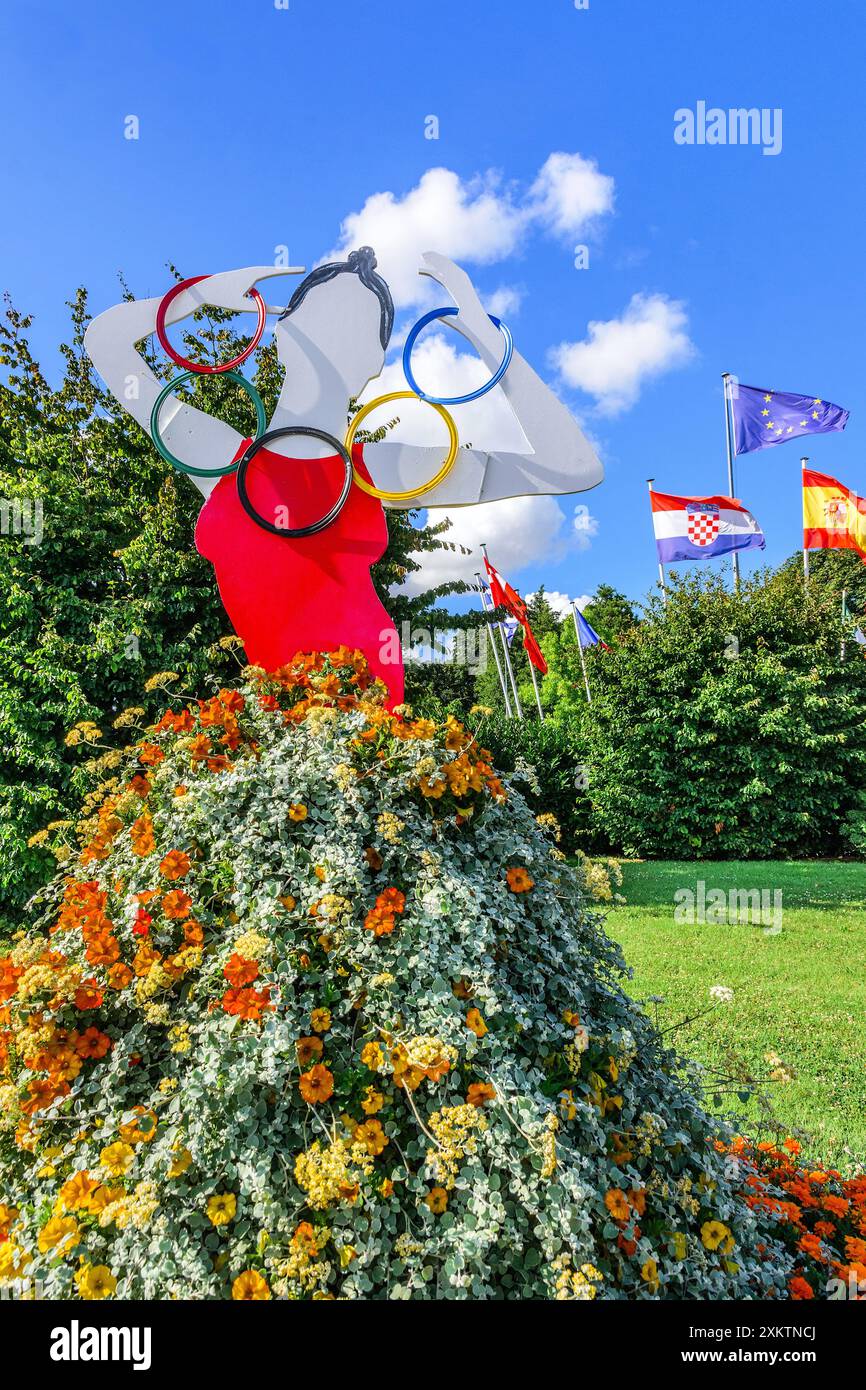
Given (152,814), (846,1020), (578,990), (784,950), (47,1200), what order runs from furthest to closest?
1. (784,950)
2. (846,1020)
3. (152,814)
4. (578,990)
5. (47,1200)

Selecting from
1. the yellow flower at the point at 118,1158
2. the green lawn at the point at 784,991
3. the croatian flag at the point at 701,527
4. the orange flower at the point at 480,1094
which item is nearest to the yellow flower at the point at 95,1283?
the yellow flower at the point at 118,1158

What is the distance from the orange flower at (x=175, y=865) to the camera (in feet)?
6.37

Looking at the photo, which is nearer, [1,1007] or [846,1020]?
[1,1007]

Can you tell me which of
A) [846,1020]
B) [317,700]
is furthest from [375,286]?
[846,1020]

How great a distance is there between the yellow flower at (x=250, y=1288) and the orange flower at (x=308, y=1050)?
0.37 m

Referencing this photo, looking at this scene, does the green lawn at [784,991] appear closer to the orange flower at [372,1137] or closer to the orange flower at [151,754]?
the orange flower at [372,1137]

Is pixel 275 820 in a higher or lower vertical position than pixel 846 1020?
higher

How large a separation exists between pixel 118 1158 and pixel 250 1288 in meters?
0.38

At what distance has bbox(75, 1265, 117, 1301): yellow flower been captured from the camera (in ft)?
4.97

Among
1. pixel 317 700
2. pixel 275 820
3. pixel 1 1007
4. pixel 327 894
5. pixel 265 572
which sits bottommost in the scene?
pixel 1 1007

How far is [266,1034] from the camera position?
62.4 inches

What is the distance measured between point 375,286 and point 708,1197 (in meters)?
3.40

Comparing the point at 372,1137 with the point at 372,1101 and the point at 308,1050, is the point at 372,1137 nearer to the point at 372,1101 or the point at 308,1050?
the point at 372,1101
